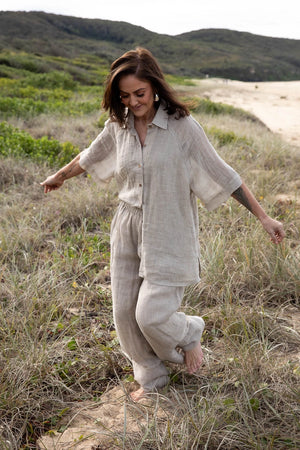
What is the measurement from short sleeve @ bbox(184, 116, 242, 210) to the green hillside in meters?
39.7

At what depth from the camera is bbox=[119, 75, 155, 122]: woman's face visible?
1.91 meters

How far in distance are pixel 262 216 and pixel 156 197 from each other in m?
0.52

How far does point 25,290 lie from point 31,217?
142 cm

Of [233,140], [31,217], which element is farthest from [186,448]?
[233,140]

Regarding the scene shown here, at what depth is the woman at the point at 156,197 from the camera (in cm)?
195

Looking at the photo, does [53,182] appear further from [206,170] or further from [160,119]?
[206,170]

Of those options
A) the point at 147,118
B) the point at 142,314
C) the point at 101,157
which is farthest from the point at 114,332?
the point at 147,118

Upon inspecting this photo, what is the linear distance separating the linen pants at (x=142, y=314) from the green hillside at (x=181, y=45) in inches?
1565

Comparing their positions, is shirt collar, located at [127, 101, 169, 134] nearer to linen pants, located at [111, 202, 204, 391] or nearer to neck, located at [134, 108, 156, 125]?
neck, located at [134, 108, 156, 125]

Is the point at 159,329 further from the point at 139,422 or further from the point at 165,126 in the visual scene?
the point at 165,126

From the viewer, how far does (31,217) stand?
167 inches

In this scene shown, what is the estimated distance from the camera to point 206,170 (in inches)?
79.0

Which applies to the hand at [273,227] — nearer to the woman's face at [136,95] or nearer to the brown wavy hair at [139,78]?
the brown wavy hair at [139,78]

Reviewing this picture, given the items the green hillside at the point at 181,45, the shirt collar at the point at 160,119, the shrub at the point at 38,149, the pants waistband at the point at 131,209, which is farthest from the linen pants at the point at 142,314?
the green hillside at the point at 181,45
